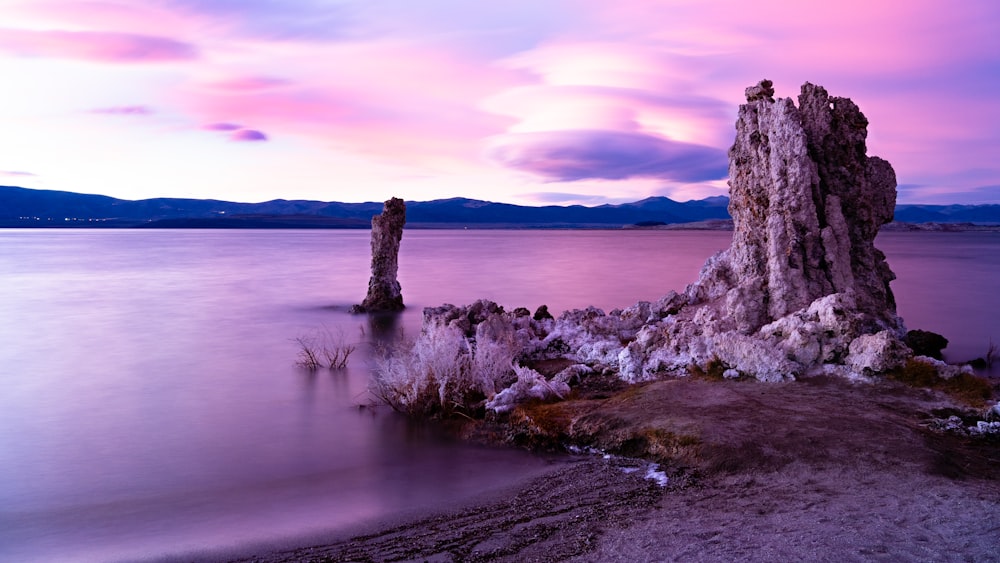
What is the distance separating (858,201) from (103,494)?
403 inches

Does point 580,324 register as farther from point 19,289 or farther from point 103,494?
point 19,289

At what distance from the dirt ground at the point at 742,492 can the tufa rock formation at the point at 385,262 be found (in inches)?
417

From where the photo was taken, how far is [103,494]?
260 inches

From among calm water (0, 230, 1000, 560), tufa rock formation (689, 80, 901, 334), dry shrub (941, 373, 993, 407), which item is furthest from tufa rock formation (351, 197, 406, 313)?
dry shrub (941, 373, 993, 407)

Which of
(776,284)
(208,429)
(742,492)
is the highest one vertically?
(776,284)

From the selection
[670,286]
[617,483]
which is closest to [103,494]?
[617,483]

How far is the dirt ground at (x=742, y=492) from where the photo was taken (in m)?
4.48

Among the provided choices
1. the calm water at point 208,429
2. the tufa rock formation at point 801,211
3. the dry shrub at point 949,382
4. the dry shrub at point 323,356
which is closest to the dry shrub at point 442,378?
the calm water at point 208,429

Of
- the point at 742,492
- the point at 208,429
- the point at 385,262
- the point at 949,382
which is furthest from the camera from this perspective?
the point at 385,262

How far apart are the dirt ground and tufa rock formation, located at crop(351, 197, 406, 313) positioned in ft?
34.7

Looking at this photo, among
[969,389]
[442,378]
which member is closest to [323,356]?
[442,378]

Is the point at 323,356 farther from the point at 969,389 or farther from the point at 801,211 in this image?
the point at 969,389

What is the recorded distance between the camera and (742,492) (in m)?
5.46

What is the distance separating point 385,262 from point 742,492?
44.6 ft
